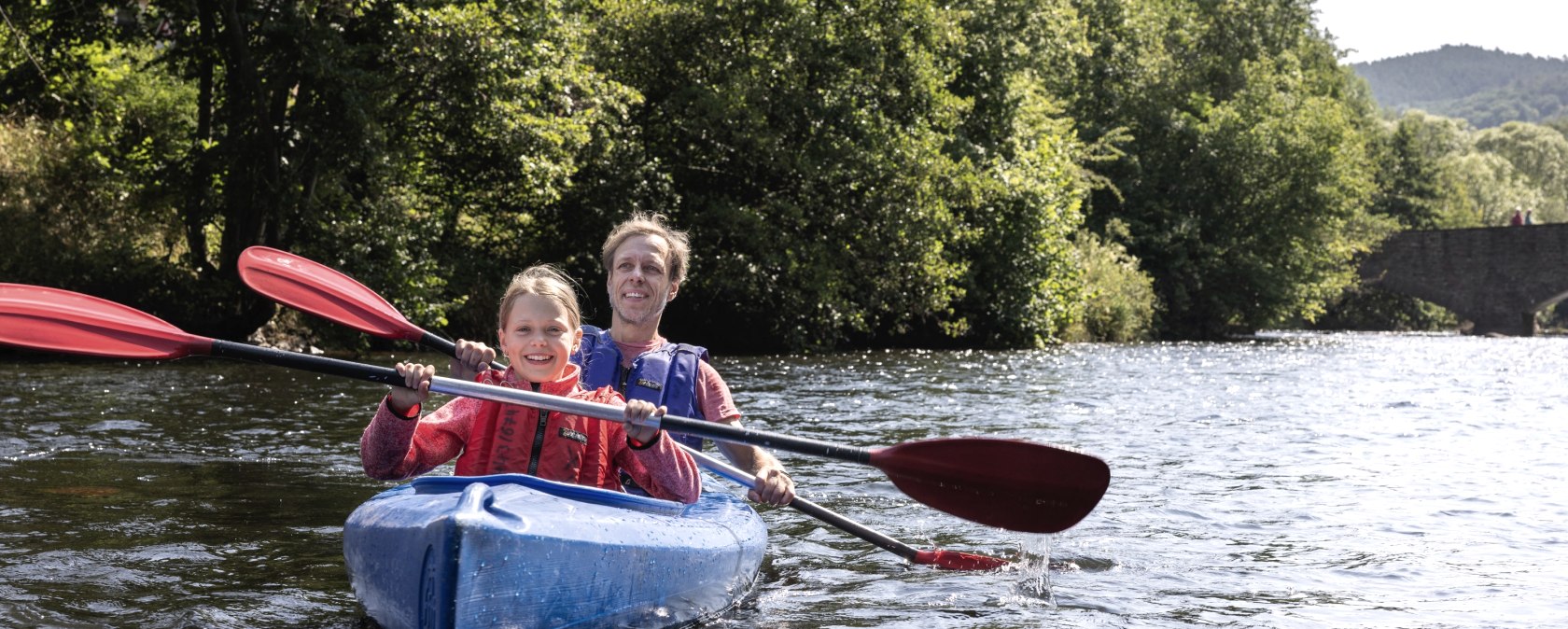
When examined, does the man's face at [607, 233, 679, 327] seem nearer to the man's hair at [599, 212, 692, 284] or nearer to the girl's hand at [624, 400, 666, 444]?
the man's hair at [599, 212, 692, 284]

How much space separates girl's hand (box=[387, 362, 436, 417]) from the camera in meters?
3.92

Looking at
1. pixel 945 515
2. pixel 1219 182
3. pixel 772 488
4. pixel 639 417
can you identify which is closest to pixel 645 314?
pixel 772 488

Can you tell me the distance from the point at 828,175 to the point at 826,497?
12392 mm

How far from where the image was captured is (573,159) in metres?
Result: 18.4

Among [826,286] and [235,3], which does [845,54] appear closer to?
[826,286]

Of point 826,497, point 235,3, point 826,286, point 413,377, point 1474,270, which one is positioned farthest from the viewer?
point 1474,270

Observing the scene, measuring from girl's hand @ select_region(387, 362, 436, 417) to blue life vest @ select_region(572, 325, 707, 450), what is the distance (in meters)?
1.09

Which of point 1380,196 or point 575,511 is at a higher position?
point 1380,196

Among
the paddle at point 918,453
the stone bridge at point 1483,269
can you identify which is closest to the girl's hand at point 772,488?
the paddle at point 918,453

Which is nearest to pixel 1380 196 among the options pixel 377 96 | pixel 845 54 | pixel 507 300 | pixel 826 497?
pixel 845 54

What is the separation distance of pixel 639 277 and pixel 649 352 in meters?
0.26

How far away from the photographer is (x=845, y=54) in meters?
20.3

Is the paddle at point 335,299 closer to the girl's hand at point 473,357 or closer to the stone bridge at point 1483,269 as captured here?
the girl's hand at point 473,357

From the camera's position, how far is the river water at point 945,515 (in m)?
5.05
